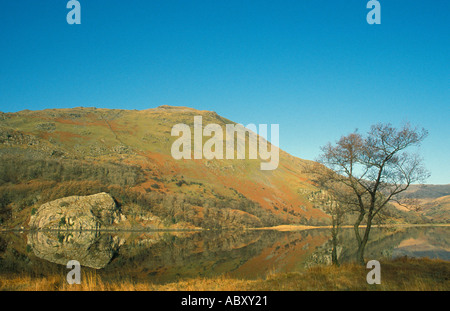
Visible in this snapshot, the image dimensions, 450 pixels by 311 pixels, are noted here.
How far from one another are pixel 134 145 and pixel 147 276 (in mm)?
138761

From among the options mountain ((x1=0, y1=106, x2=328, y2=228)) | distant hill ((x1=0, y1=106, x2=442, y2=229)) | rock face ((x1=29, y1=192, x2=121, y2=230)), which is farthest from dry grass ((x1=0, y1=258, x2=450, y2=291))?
rock face ((x1=29, y1=192, x2=121, y2=230))

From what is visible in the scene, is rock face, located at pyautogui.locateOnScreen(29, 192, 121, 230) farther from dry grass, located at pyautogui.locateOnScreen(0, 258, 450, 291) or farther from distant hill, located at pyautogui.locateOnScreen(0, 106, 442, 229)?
dry grass, located at pyautogui.locateOnScreen(0, 258, 450, 291)

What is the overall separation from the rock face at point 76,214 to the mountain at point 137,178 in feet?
15.4

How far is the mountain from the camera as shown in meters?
86.2

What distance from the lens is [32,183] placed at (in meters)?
85.6

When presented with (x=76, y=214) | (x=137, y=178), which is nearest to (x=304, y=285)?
(x=76, y=214)

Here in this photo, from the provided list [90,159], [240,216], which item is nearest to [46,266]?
[240,216]

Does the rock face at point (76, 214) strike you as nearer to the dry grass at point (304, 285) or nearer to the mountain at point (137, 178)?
the mountain at point (137, 178)

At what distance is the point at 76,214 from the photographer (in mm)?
74500

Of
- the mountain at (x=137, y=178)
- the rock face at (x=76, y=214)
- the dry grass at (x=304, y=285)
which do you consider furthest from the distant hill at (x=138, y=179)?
the dry grass at (x=304, y=285)

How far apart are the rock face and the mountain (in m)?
4.69

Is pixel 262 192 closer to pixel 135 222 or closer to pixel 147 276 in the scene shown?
pixel 135 222

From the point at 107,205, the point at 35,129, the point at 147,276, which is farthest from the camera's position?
the point at 35,129

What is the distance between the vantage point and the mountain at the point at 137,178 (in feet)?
283
